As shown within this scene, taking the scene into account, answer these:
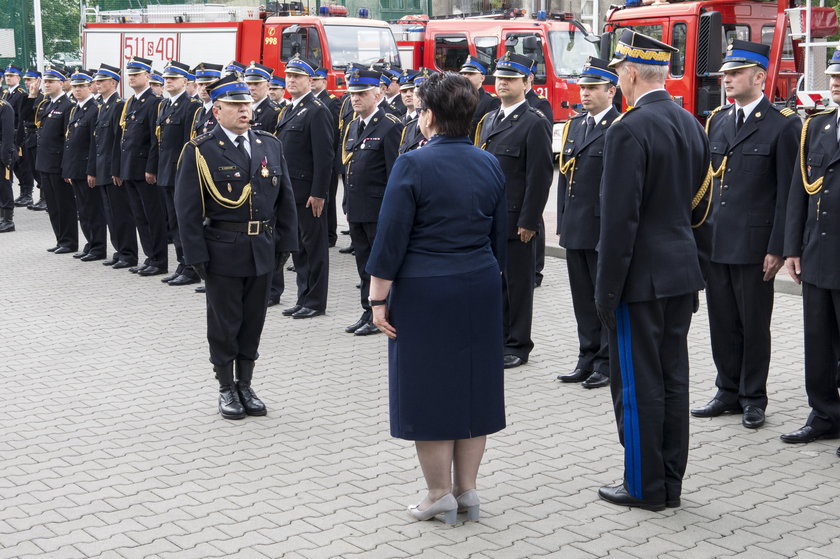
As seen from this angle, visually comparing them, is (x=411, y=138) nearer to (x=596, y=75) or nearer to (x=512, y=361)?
(x=596, y=75)

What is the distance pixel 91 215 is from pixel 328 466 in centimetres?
763

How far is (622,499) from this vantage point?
500 centimetres

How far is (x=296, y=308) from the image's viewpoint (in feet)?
31.1

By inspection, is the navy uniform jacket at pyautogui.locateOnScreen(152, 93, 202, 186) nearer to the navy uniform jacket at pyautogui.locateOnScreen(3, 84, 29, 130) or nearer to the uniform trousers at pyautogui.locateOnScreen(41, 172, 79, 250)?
the uniform trousers at pyautogui.locateOnScreen(41, 172, 79, 250)

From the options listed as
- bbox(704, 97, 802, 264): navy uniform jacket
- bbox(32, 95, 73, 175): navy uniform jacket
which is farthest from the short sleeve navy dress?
bbox(32, 95, 73, 175): navy uniform jacket

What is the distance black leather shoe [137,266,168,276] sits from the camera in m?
11.4

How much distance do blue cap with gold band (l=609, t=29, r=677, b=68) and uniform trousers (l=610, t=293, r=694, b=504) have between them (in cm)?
104

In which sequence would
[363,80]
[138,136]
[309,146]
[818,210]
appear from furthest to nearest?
1. [138,136]
2. [309,146]
3. [363,80]
4. [818,210]

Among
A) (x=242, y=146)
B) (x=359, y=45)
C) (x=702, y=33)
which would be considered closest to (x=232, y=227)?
(x=242, y=146)

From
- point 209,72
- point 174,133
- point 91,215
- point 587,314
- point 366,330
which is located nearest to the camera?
point 587,314

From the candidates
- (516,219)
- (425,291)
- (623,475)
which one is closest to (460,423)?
(425,291)

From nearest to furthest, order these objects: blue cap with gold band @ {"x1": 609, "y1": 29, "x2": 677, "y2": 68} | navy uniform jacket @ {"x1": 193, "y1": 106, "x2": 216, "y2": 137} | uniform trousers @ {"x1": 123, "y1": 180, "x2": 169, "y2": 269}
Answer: blue cap with gold band @ {"x1": 609, "y1": 29, "x2": 677, "y2": 68}, navy uniform jacket @ {"x1": 193, "y1": 106, "x2": 216, "y2": 137}, uniform trousers @ {"x1": 123, "y1": 180, "x2": 169, "y2": 269}

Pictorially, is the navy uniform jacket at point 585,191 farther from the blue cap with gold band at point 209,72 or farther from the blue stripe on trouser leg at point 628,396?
the blue cap with gold band at point 209,72

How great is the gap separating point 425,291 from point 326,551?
3.69 ft
